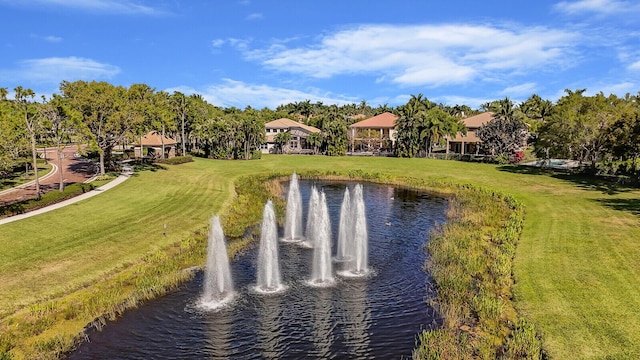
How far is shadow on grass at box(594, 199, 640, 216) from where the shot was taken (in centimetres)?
3684

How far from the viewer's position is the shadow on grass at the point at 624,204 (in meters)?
36.8

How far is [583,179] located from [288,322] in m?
55.1

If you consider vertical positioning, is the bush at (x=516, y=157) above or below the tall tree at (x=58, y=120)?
below

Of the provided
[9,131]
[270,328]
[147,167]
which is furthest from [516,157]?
[9,131]

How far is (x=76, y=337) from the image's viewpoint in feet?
56.0

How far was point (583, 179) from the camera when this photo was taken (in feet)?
187

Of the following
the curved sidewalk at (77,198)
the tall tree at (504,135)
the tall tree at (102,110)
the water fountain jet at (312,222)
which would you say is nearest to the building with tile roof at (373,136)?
the tall tree at (504,135)

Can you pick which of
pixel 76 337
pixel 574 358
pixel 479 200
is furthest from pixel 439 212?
pixel 76 337

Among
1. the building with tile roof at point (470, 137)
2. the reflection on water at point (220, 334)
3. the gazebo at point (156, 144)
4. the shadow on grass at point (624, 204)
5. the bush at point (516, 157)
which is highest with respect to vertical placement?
the building with tile roof at point (470, 137)

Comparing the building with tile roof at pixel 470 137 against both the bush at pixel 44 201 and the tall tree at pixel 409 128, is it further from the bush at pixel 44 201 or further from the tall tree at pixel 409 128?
the bush at pixel 44 201

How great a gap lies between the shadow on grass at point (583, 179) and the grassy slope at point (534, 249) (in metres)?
0.83

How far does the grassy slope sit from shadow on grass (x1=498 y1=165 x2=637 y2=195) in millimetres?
825

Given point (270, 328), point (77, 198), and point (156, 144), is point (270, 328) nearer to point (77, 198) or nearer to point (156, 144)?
point (77, 198)

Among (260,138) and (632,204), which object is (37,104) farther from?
(632,204)
